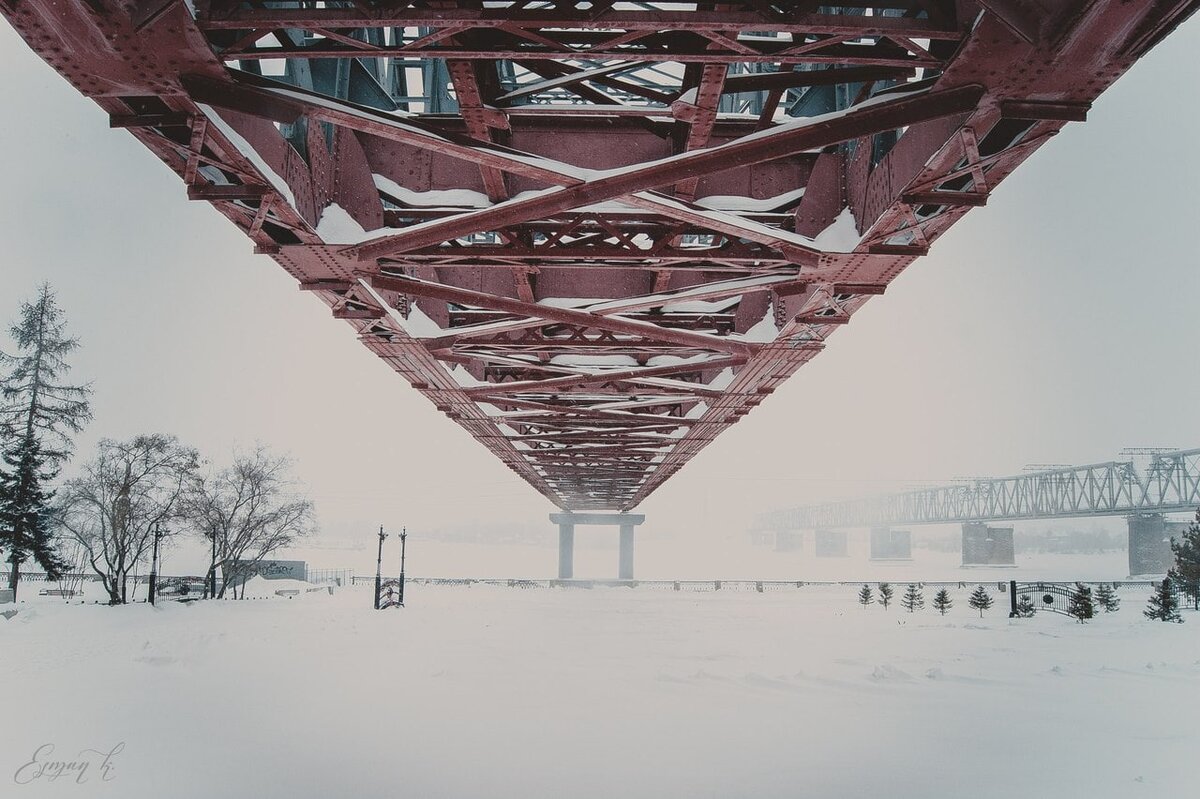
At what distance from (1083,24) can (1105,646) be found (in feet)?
77.4

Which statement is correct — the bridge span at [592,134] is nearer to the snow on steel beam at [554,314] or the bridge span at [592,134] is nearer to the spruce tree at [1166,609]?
the snow on steel beam at [554,314]

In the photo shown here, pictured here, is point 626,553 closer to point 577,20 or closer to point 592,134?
point 592,134

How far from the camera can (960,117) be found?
18.4ft

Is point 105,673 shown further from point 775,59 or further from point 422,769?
point 775,59

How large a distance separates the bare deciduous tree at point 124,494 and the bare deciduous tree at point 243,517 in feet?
5.22

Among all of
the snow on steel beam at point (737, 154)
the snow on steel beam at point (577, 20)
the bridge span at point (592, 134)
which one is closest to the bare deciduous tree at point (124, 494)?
the bridge span at point (592, 134)

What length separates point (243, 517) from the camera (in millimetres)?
45406

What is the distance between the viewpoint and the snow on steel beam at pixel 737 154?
17.9 ft

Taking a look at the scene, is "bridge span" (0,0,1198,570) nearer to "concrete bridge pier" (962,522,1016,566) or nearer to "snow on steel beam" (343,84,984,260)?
"snow on steel beam" (343,84,984,260)

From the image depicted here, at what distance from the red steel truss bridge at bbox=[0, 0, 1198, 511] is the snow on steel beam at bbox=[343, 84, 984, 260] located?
2 centimetres

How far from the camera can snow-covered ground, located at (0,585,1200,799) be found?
9430 millimetres

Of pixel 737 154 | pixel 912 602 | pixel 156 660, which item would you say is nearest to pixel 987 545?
pixel 912 602

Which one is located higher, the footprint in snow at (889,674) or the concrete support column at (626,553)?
the footprint in snow at (889,674)

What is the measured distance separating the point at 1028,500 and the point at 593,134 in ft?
357
